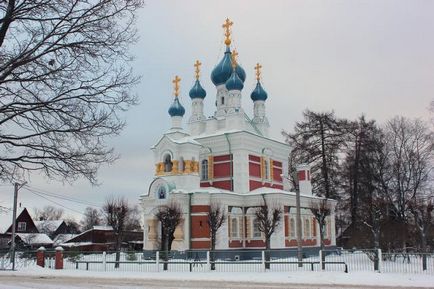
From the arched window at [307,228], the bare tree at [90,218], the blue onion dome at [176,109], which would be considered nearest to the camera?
the arched window at [307,228]

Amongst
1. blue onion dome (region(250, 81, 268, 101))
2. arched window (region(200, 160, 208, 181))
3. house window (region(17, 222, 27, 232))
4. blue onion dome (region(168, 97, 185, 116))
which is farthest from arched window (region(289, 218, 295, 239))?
house window (region(17, 222, 27, 232))

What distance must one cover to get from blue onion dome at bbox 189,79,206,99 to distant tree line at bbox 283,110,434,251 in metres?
9.65

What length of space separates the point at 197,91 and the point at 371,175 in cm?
1536

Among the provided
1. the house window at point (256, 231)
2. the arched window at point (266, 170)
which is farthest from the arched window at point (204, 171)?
the house window at point (256, 231)

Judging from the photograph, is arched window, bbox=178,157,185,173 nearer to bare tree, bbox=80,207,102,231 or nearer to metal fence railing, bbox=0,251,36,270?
metal fence railing, bbox=0,251,36,270

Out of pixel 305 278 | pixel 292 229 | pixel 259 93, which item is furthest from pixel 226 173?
pixel 305 278

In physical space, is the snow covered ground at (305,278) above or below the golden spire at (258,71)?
below

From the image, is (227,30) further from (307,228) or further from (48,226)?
(48,226)

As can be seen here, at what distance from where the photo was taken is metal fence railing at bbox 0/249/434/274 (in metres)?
21.3

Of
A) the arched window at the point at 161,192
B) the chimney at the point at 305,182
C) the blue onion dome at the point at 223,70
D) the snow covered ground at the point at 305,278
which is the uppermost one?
the blue onion dome at the point at 223,70

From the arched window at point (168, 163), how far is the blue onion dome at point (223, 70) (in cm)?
844

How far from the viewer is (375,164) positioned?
39656 mm

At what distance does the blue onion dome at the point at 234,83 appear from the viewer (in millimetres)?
36781

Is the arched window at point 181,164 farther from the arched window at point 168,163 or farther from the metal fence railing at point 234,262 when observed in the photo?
the metal fence railing at point 234,262
